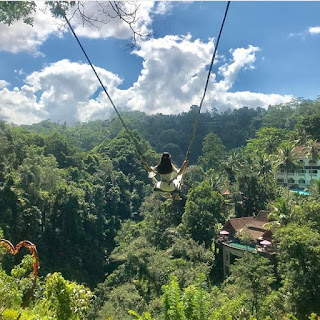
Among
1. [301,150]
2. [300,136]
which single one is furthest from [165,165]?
[300,136]

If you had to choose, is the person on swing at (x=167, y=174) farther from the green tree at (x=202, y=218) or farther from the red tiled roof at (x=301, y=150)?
the red tiled roof at (x=301, y=150)

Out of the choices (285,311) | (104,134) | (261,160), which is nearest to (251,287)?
(285,311)

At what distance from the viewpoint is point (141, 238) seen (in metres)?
28.6

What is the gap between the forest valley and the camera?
6.31 m

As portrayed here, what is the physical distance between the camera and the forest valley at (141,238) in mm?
6314

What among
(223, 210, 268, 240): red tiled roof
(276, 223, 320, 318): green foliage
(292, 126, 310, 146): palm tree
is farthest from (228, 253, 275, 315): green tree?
(292, 126, 310, 146): palm tree

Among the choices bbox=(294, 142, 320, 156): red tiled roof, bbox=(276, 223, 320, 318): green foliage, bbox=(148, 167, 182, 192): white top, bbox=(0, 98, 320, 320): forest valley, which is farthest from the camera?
bbox=(294, 142, 320, 156): red tiled roof

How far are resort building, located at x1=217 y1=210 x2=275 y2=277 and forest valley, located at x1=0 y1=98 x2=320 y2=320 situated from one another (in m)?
0.88

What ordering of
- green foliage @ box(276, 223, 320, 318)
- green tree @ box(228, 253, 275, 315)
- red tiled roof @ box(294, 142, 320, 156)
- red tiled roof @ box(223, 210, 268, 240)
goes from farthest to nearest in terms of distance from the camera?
red tiled roof @ box(294, 142, 320, 156) < red tiled roof @ box(223, 210, 268, 240) < green tree @ box(228, 253, 275, 315) < green foliage @ box(276, 223, 320, 318)

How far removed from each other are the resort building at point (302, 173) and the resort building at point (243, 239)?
13.7 meters

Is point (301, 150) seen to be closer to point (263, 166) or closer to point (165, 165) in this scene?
point (263, 166)

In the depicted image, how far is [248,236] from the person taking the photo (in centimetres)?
2216

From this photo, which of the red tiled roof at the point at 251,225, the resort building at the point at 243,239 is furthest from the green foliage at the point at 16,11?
the red tiled roof at the point at 251,225

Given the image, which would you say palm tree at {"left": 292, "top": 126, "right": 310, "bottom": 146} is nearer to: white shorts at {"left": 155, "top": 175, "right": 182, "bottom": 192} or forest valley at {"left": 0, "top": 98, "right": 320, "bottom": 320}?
forest valley at {"left": 0, "top": 98, "right": 320, "bottom": 320}
